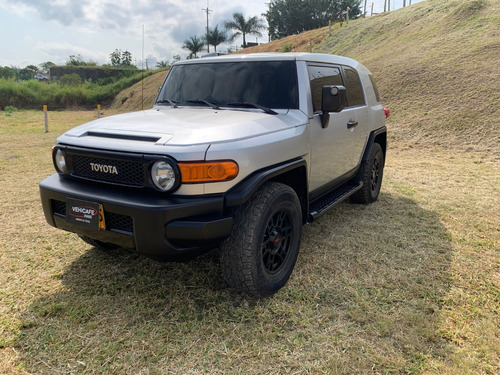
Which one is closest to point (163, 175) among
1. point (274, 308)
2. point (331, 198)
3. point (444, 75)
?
point (274, 308)

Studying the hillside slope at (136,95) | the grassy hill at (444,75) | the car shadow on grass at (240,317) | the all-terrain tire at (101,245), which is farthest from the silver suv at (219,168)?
the hillside slope at (136,95)

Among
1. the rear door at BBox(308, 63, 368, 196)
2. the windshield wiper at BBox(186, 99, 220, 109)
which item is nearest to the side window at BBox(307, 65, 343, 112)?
the rear door at BBox(308, 63, 368, 196)

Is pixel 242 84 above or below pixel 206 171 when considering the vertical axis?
above

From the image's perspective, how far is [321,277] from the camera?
3.31 m

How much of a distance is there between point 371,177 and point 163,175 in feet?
11.5

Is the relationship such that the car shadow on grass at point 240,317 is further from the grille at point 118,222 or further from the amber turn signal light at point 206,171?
the amber turn signal light at point 206,171

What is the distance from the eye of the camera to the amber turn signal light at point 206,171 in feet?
7.95

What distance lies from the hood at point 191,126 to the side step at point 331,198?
86 cm

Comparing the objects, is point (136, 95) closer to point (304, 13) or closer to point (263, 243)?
point (304, 13)

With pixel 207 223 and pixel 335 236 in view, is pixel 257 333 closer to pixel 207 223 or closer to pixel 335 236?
pixel 207 223

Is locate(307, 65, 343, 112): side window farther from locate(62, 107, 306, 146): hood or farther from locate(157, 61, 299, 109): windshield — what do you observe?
locate(62, 107, 306, 146): hood

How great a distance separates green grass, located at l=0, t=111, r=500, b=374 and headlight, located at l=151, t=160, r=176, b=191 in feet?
3.20

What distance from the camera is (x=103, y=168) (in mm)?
2666

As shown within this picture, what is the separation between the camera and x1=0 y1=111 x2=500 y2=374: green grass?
2342mm
